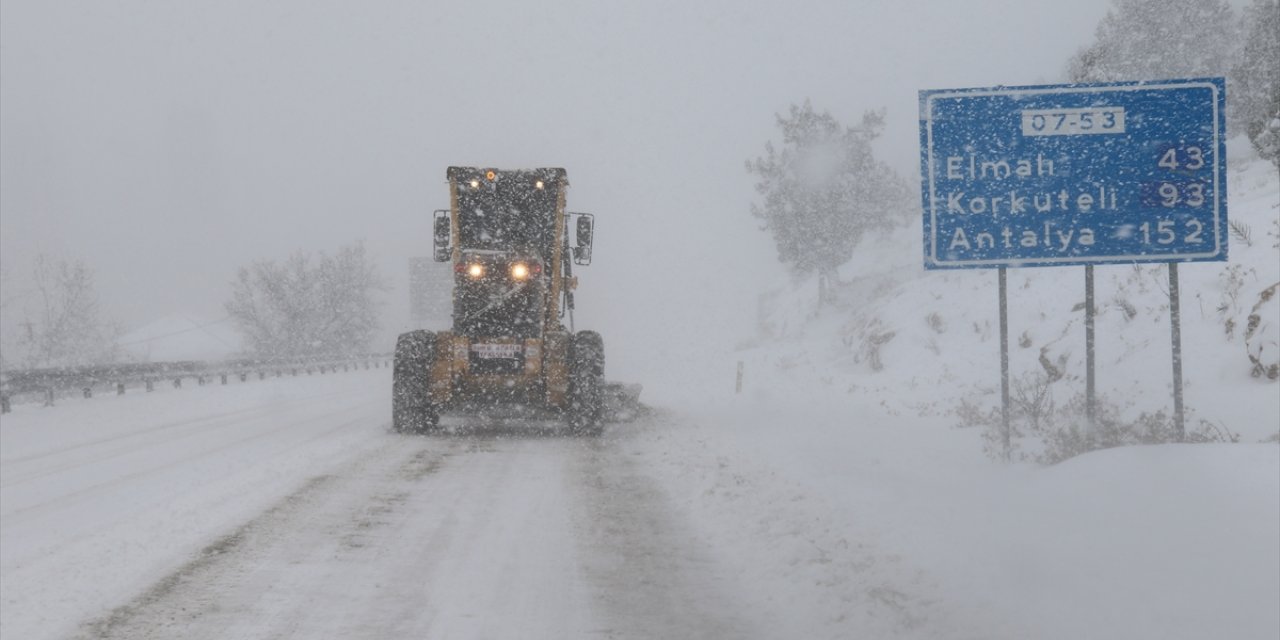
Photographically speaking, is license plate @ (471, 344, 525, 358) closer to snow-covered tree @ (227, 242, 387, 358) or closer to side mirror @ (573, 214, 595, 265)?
side mirror @ (573, 214, 595, 265)

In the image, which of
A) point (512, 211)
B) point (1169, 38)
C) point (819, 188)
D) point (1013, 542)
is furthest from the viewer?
point (819, 188)

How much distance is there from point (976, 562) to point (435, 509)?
4406 mm

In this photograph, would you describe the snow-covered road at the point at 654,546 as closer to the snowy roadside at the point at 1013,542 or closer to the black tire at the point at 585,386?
the snowy roadside at the point at 1013,542

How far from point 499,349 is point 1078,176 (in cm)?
839

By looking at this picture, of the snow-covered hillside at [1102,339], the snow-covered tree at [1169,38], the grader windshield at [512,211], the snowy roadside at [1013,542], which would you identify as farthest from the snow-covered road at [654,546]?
the snow-covered tree at [1169,38]

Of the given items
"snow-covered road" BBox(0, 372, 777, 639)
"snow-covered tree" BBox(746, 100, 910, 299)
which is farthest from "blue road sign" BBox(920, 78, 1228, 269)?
"snow-covered tree" BBox(746, 100, 910, 299)

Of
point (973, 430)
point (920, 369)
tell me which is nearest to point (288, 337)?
point (920, 369)

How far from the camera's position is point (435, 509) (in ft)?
28.1

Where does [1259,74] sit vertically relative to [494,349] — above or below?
above

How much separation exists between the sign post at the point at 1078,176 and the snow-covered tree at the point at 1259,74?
7.27 meters

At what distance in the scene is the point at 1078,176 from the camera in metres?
9.84

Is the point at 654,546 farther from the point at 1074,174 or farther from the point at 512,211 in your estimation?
the point at 512,211

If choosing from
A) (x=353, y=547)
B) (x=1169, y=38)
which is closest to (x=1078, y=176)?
(x=353, y=547)

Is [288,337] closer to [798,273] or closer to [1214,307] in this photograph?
[798,273]
